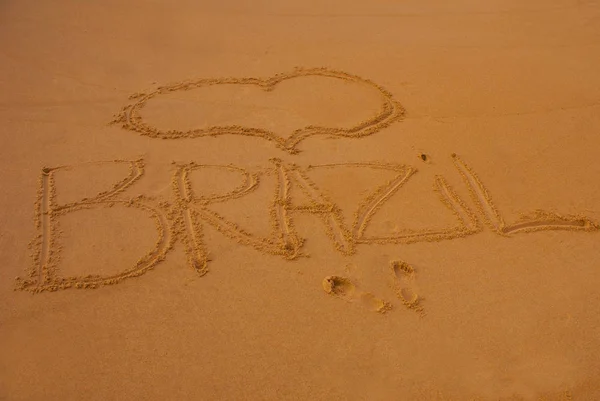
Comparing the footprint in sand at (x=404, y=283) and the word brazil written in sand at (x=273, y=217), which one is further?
the word brazil written in sand at (x=273, y=217)

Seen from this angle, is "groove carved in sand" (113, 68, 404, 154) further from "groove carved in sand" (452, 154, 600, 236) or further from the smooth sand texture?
"groove carved in sand" (452, 154, 600, 236)

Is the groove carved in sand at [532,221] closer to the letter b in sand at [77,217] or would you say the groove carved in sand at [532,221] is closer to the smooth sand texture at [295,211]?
the smooth sand texture at [295,211]

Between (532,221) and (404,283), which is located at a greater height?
(532,221)

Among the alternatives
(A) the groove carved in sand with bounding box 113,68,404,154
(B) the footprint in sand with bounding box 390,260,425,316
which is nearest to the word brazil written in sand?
(B) the footprint in sand with bounding box 390,260,425,316

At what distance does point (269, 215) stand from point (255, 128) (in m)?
0.92

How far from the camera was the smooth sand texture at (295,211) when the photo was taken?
2.46m

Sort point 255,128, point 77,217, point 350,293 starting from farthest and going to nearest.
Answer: point 255,128, point 77,217, point 350,293

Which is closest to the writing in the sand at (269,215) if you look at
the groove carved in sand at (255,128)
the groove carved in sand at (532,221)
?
the groove carved in sand at (532,221)

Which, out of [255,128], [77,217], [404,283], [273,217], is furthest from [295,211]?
[77,217]

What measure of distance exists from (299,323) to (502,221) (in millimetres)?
1414

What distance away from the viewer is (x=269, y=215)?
3.14m

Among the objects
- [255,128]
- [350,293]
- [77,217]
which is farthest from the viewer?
[255,128]

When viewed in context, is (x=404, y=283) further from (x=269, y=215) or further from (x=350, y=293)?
(x=269, y=215)

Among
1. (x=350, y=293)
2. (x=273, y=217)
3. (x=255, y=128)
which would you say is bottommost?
(x=350, y=293)
